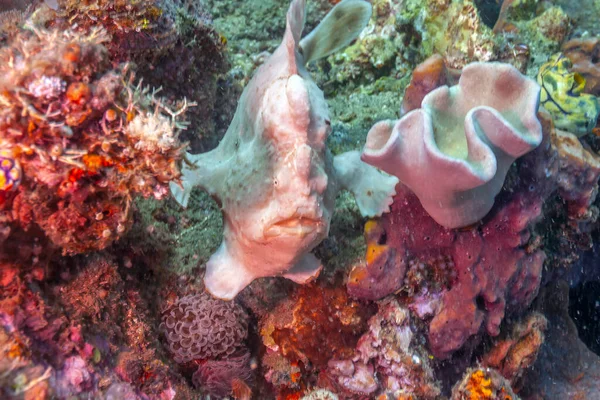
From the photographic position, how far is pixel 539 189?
3131 millimetres

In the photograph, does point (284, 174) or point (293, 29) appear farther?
point (293, 29)

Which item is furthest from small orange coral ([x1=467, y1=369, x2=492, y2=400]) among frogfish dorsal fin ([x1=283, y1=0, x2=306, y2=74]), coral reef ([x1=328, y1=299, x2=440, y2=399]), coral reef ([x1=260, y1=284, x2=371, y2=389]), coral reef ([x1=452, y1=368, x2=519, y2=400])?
frogfish dorsal fin ([x1=283, y1=0, x2=306, y2=74])

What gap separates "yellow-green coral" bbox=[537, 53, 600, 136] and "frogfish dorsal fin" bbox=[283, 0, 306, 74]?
2.53 metres

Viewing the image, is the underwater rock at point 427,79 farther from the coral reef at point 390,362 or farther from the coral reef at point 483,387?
the coral reef at point 483,387

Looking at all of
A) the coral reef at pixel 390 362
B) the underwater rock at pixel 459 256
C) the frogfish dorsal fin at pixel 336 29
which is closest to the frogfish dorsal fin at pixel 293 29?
the frogfish dorsal fin at pixel 336 29

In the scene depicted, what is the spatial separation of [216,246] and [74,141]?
1.67 m

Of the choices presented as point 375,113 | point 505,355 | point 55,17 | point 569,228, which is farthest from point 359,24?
point 505,355

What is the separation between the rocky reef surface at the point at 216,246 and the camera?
191 cm

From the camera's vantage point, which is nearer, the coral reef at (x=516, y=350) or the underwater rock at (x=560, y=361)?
the coral reef at (x=516, y=350)

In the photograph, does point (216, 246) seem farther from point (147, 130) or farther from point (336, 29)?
point (336, 29)

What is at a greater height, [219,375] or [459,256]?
[219,375]

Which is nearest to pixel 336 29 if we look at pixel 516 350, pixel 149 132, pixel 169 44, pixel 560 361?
pixel 169 44

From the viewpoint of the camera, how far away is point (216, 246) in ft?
11.1

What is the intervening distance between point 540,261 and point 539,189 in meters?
0.67
